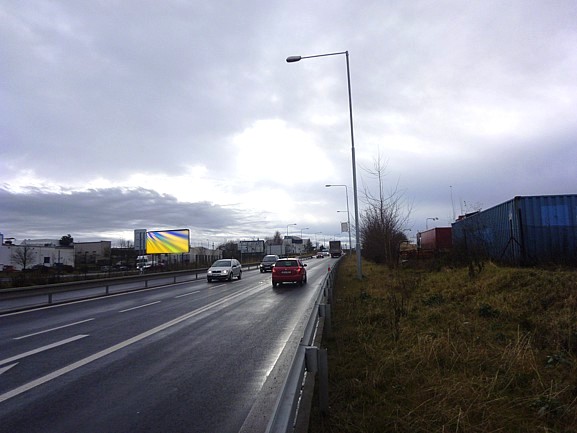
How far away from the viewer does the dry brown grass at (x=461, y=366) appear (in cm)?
412

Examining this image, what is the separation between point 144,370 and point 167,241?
145 feet

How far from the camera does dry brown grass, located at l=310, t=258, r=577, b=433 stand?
4117 mm

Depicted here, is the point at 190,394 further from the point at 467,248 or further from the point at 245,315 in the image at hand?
the point at 467,248

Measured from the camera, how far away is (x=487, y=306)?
9.27 m

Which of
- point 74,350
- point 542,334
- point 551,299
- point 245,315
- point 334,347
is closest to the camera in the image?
point 542,334

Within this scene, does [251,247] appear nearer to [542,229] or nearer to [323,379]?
[542,229]

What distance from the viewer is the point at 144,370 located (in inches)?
259

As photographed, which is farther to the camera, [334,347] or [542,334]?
[334,347]

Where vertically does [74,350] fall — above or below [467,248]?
below

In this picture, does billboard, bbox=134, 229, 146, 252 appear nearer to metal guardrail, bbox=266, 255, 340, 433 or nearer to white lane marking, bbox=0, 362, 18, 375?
white lane marking, bbox=0, 362, 18, 375

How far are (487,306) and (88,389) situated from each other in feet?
27.1

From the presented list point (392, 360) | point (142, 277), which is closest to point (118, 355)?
point (392, 360)

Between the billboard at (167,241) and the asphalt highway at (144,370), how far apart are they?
3583 centimetres

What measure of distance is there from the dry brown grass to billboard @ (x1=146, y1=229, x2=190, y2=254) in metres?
41.0
